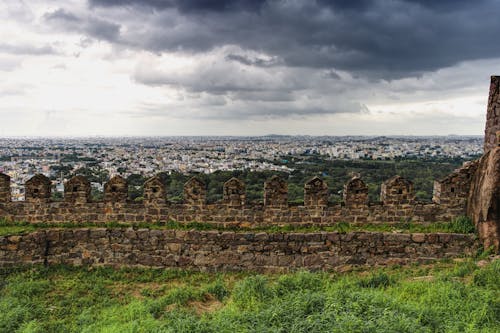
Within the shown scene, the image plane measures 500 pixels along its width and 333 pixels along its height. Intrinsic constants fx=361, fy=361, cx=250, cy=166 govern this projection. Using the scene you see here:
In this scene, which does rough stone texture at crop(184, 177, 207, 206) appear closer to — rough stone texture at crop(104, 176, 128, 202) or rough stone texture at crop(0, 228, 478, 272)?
rough stone texture at crop(0, 228, 478, 272)

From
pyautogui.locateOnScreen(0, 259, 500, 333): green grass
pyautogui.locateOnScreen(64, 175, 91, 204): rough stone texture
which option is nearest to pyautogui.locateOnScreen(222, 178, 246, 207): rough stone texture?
pyautogui.locateOnScreen(0, 259, 500, 333): green grass

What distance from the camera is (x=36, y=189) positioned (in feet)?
28.2

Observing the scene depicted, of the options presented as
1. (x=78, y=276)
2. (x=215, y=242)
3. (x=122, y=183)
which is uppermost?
(x=122, y=183)

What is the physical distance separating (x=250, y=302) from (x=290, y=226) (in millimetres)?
3544

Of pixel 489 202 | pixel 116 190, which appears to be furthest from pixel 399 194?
pixel 116 190

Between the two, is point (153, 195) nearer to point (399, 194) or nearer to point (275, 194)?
point (275, 194)

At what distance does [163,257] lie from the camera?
8.12m

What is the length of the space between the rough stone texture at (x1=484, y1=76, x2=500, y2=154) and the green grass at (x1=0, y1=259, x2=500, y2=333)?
314cm

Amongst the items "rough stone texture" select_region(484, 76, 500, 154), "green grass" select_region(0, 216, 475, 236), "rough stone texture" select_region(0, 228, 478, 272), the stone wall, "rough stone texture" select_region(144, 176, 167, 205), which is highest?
"rough stone texture" select_region(484, 76, 500, 154)

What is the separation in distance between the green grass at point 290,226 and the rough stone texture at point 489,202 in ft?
1.46

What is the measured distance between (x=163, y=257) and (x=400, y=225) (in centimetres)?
551

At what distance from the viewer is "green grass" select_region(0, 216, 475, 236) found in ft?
26.8

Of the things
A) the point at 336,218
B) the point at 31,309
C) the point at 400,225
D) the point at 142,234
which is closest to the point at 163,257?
the point at 142,234

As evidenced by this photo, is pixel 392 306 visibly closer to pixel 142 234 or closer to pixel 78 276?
pixel 142 234
